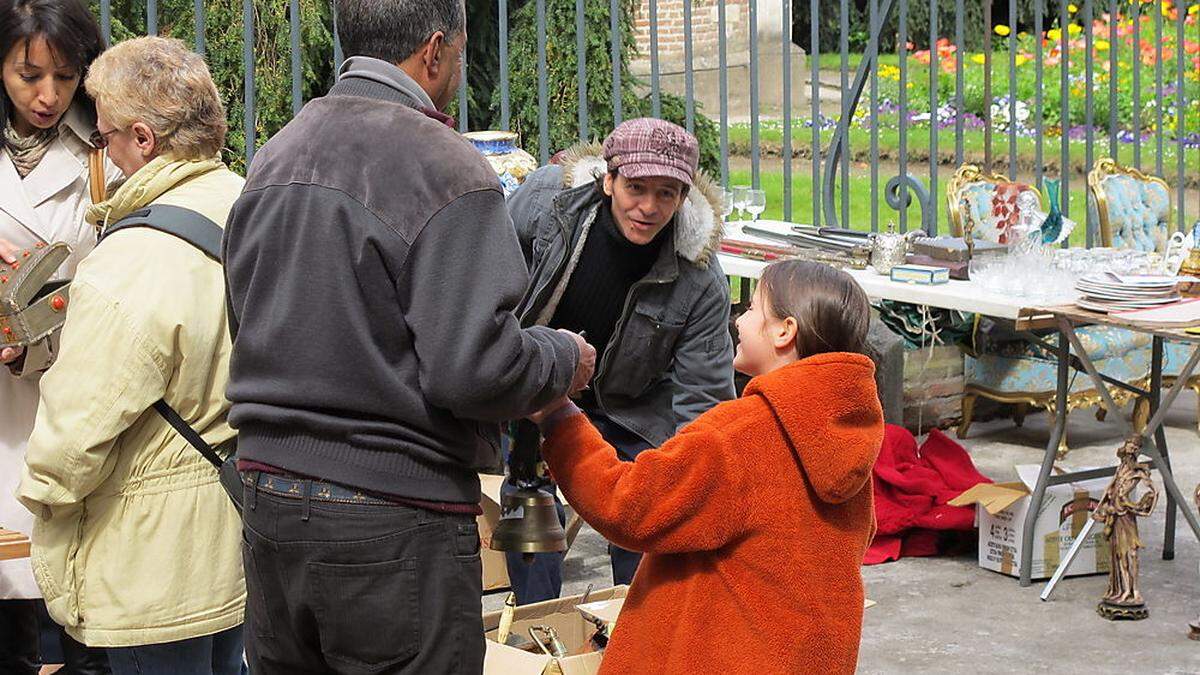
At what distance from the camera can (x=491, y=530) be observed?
5281 mm

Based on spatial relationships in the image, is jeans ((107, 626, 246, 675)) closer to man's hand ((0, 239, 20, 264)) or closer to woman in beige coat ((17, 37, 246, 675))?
woman in beige coat ((17, 37, 246, 675))

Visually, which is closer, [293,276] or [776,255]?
[293,276]

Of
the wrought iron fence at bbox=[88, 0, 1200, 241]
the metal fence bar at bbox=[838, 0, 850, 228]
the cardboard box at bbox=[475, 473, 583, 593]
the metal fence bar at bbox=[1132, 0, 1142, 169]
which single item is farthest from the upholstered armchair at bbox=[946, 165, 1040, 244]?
the cardboard box at bbox=[475, 473, 583, 593]

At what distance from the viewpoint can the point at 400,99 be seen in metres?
2.62

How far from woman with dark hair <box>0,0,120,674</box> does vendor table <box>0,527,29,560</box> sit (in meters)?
0.12

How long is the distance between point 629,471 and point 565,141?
538 centimetres

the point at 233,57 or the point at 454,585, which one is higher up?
the point at 233,57

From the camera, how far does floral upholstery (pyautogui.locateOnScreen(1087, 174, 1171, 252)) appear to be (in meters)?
7.96

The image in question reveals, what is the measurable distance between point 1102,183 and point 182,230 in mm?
5933

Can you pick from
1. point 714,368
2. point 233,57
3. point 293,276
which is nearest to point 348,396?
point 293,276

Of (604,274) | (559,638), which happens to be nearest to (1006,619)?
(559,638)

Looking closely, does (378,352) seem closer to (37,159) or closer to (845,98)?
(37,159)

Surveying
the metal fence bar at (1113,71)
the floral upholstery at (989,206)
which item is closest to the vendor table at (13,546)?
the floral upholstery at (989,206)

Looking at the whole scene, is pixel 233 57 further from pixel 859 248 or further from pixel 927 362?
pixel 927 362
